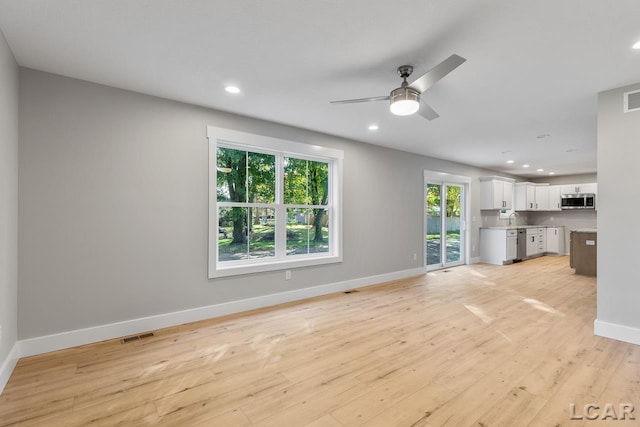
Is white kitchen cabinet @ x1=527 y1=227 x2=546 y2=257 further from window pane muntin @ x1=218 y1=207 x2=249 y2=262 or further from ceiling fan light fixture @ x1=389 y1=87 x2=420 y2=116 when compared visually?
window pane muntin @ x1=218 y1=207 x2=249 y2=262

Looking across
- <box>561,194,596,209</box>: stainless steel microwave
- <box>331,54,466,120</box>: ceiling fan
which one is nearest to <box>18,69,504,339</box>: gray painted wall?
<box>331,54,466,120</box>: ceiling fan

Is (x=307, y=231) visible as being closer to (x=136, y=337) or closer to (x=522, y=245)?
(x=136, y=337)

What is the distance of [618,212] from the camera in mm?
2947

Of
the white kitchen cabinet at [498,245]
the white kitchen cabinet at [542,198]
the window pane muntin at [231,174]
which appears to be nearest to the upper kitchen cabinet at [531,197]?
the white kitchen cabinet at [542,198]

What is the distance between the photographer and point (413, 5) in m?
1.82

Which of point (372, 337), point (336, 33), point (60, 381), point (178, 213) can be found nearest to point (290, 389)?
point (372, 337)

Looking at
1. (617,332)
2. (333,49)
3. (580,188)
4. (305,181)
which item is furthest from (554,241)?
(333,49)

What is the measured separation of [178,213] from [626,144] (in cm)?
465

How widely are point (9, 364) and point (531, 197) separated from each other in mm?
11320

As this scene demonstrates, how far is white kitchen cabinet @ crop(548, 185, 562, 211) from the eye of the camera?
910 cm

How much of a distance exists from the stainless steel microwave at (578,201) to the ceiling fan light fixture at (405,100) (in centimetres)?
903

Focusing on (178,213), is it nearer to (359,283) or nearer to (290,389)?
(290,389)

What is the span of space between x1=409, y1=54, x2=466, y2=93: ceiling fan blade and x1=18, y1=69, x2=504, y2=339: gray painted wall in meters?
2.31

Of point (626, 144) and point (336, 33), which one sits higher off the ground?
point (336, 33)
